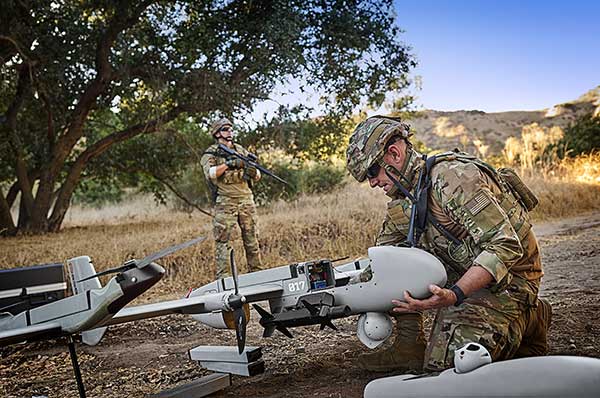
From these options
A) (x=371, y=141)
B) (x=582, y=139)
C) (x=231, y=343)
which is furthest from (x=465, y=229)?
(x=582, y=139)

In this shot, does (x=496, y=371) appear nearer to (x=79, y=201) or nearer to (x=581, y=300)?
(x=581, y=300)

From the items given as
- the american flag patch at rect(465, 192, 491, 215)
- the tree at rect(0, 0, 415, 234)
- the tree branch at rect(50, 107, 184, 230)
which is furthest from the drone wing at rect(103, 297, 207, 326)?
the tree branch at rect(50, 107, 184, 230)

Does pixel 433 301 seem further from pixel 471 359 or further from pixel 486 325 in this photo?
pixel 471 359

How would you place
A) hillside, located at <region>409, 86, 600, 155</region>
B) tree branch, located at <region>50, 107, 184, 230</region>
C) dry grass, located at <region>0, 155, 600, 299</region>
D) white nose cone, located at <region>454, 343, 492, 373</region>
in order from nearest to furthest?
white nose cone, located at <region>454, 343, 492, 373</region> < dry grass, located at <region>0, 155, 600, 299</region> < tree branch, located at <region>50, 107, 184, 230</region> < hillside, located at <region>409, 86, 600, 155</region>

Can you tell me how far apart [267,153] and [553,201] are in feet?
22.0

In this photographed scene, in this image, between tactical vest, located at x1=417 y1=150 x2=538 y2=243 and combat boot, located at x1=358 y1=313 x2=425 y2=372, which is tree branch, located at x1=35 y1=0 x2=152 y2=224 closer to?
combat boot, located at x1=358 y1=313 x2=425 y2=372

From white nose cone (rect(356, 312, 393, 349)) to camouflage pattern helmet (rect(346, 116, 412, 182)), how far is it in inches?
34.8

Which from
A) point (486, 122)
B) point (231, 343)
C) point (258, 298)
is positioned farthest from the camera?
point (486, 122)

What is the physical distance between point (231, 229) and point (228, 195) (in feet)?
1.55

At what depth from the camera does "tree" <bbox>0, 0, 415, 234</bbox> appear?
1084cm

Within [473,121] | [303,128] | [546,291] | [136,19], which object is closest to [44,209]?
[136,19]

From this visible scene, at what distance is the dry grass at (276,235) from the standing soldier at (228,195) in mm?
1226

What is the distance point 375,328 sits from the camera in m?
3.68

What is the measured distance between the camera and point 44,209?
44.2ft
